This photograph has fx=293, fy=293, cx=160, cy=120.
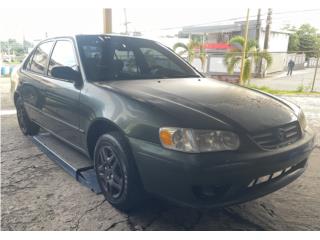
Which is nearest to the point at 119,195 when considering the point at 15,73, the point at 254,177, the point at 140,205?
the point at 140,205

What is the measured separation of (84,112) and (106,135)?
434 millimetres

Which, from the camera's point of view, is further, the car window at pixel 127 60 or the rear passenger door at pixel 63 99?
the car window at pixel 127 60

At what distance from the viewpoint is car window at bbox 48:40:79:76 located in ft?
10.3

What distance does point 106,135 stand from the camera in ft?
8.21

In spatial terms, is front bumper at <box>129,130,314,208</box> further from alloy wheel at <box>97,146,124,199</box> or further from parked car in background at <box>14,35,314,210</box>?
alloy wheel at <box>97,146,124,199</box>

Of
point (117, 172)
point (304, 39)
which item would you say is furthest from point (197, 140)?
point (304, 39)

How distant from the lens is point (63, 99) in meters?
3.13

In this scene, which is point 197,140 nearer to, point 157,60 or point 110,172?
point 110,172

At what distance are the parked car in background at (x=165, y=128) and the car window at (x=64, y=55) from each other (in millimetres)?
13

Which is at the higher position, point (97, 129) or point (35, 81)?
point (35, 81)

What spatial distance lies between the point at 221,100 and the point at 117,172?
1081 millimetres

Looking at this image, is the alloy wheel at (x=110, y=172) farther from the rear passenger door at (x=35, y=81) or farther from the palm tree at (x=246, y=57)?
the palm tree at (x=246, y=57)

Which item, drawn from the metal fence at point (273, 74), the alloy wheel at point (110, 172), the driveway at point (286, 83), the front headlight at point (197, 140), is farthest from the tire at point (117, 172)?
the driveway at point (286, 83)

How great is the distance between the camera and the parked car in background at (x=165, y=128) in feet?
6.55
